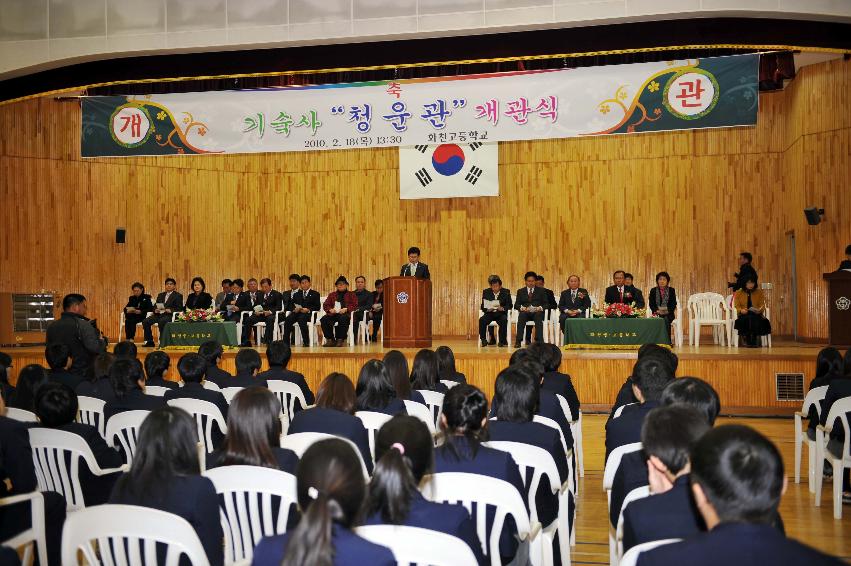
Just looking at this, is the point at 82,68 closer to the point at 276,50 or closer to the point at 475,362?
the point at 276,50

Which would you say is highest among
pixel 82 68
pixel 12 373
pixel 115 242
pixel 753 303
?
pixel 82 68

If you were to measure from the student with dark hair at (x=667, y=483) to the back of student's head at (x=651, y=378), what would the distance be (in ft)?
5.32

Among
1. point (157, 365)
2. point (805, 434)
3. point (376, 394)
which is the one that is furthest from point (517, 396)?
point (157, 365)

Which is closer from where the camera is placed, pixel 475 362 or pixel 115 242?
pixel 475 362

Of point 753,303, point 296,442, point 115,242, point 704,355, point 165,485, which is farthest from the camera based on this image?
point 115,242

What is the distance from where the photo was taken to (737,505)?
1.50 meters

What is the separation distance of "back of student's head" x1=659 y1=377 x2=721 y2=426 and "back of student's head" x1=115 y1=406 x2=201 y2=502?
167 cm

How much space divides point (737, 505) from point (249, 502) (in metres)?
1.60

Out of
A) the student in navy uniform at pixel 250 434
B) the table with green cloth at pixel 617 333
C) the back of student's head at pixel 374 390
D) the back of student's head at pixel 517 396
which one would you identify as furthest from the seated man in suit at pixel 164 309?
the student in navy uniform at pixel 250 434

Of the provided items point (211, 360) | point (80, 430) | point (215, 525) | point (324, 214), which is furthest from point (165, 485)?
point (324, 214)

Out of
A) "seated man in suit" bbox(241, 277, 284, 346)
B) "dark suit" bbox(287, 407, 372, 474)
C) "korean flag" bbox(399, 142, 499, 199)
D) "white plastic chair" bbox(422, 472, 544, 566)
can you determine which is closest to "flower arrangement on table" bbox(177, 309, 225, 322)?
"seated man in suit" bbox(241, 277, 284, 346)

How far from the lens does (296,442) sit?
10.5 feet

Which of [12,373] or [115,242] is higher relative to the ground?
[115,242]

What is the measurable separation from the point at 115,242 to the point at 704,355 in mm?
9532
